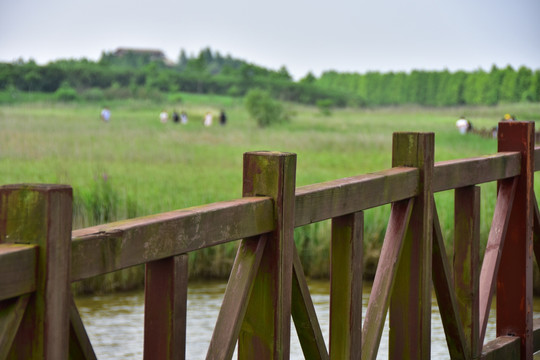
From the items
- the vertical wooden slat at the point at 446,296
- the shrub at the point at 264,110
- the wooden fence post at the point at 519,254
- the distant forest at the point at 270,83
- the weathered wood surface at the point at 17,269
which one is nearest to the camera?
the weathered wood surface at the point at 17,269

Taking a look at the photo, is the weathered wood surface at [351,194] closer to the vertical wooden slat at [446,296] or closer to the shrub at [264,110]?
the vertical wooden slat at [446,296]

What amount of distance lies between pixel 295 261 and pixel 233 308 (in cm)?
29

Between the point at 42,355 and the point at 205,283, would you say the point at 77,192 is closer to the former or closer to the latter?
the point at 205,283

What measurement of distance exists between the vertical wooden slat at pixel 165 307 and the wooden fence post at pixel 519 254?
235cm

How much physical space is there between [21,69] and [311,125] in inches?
1153

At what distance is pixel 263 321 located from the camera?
8.26 ft

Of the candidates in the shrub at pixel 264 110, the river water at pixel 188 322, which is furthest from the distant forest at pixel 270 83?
the river water at pixel 188 322

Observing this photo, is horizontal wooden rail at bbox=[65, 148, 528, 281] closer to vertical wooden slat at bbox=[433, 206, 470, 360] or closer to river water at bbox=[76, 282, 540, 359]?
vertical wooden slat at bbox=[433, 206, 470, 360]

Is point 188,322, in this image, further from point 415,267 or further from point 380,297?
point 380,297

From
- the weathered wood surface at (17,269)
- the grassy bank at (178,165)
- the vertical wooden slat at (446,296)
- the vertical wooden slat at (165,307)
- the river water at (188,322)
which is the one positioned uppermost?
the weathered wood surface at (17,269)

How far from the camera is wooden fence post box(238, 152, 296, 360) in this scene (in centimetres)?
246

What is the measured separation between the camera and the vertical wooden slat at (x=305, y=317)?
2602mm

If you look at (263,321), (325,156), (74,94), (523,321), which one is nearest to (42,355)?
(263,321)

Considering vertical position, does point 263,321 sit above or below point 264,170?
below
